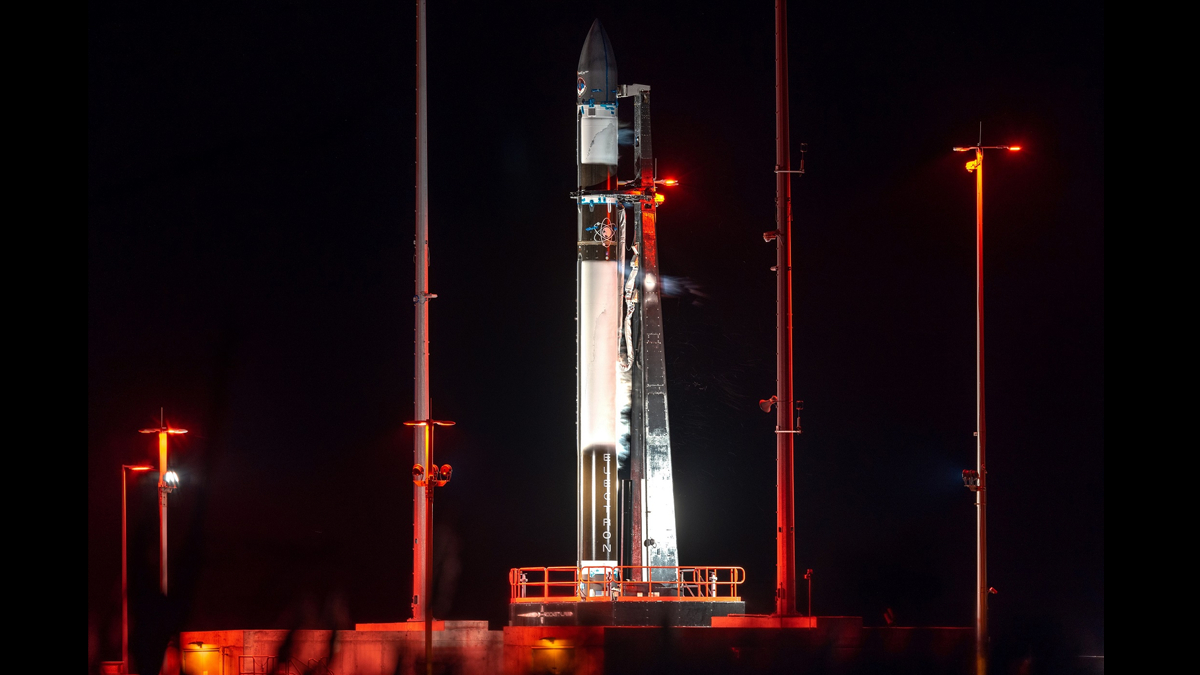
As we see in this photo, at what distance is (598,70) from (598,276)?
211 inches

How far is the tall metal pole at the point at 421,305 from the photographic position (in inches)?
1303

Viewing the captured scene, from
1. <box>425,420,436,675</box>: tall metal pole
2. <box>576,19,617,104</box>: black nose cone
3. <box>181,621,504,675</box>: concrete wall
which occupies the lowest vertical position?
<box>181,621,504,675</box>: concrete wall

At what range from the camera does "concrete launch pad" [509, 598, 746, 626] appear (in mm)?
30922

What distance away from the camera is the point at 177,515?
43469mm

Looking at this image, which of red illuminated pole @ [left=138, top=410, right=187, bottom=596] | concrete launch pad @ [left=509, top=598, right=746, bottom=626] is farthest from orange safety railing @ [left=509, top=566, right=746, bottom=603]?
red illuminated pole @ [left=138, top=410, right=187, bottom=596]

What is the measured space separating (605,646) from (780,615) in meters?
4.03

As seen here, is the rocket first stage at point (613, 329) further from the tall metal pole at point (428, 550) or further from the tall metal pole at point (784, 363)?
the tall metal pole at point (428, 550)

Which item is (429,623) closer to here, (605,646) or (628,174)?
(605,646)

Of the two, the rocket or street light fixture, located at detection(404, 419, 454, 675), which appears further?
the rocket

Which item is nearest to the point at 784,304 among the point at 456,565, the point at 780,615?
the point at 780,615

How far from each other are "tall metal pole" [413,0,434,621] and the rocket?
398 centimetres

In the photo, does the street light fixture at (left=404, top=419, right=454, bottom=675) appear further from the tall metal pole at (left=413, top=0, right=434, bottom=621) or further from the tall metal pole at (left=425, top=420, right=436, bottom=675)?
the tall metal pole at (left=413, top=0, right=434, bottom=621)

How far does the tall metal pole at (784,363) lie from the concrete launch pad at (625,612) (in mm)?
1460

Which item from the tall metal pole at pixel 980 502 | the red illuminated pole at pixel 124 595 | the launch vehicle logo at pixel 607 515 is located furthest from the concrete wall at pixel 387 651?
the tall metal pole at pixel 980 502
